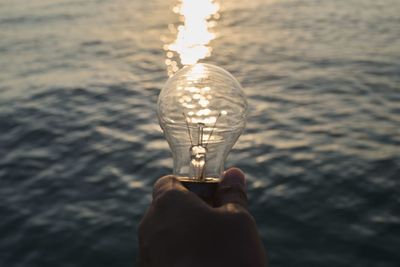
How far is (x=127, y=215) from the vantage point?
892 centimetres

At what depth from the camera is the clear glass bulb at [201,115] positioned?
11.8 feet

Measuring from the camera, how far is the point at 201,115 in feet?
12.5

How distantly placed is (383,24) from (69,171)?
13888 mm

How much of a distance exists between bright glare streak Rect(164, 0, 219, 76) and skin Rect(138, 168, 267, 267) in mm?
13588

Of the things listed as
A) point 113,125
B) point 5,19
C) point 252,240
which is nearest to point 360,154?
point 113,125

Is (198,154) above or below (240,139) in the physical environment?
above

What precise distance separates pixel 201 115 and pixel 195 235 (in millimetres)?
1704

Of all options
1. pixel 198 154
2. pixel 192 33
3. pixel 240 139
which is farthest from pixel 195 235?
pixel 192 33

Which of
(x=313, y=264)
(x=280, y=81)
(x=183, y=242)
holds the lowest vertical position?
(x=313, y=264)

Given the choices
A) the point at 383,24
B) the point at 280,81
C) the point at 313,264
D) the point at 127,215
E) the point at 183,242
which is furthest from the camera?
the point at 383,24

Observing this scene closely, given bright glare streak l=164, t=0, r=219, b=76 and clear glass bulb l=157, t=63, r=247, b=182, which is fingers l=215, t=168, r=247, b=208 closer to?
clear glass bulb l=157, t=63, r=247, b=182

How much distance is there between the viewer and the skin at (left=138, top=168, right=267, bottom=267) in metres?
2.17

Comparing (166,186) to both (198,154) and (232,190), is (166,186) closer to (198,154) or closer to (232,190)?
(232,190)

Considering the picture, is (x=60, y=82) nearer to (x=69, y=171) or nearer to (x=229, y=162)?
(x=69, y=171)
